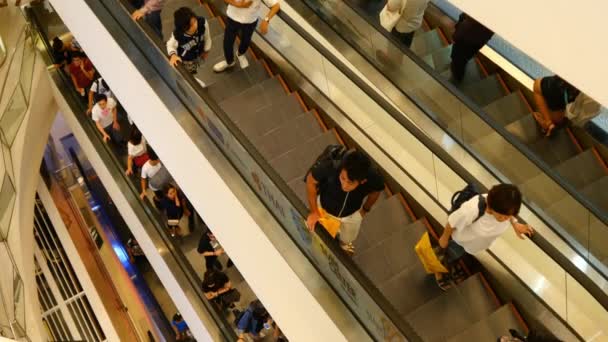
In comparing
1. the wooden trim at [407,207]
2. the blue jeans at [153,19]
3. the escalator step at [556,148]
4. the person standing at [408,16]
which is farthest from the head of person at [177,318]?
the escalator step at [556,148]

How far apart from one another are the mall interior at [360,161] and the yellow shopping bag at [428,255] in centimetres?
2

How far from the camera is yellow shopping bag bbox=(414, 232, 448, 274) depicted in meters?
4.71

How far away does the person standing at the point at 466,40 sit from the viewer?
19.1 feet

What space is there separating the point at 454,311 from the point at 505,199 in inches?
62.7

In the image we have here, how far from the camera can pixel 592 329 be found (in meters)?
4.55

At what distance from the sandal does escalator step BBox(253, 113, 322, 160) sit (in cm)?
205

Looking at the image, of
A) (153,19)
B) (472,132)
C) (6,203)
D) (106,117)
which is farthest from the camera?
(6,203)

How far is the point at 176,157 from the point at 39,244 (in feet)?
24.7

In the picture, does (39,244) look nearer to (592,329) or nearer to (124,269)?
(124,269)

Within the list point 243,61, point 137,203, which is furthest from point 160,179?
point 243,61

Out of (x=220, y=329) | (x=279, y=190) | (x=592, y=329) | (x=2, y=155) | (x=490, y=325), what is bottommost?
(x=592, y=329)

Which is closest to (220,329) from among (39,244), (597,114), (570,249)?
(570,249)

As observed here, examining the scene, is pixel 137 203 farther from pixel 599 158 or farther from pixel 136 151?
pixel 599 158

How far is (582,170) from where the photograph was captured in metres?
5.89
